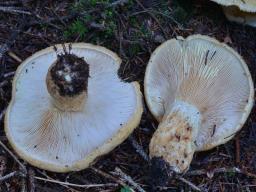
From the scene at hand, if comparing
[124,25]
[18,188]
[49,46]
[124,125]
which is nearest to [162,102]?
[124,125]

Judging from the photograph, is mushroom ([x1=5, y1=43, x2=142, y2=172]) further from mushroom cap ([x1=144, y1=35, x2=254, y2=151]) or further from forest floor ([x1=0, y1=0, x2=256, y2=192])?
mushroom cap ([x1=144, y1=35, x2=254, y2=151])

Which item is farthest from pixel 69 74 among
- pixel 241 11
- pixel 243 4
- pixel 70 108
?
pixel 241 11

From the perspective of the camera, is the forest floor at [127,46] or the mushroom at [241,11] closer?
the forest floor at [127,46]

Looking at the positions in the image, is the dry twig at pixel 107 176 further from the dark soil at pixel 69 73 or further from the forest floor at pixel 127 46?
the dark soil at pixel 69 73

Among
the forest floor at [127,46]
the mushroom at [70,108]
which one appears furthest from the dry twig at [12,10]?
the mushroom at [70,108]

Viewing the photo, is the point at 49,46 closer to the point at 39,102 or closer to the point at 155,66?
the point at 39,102

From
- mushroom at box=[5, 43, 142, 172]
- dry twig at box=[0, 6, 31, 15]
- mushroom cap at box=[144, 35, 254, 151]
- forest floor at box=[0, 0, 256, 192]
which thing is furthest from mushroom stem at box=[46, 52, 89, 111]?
dry twig at box=[0, 6, 31, 15]

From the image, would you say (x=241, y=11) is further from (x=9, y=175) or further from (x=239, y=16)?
(x=9, y=175)
